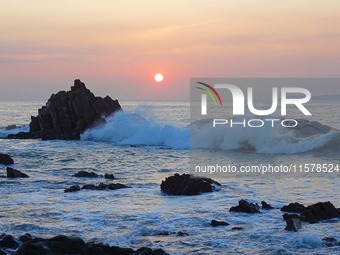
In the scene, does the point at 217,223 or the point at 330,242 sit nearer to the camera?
the point at 330,242

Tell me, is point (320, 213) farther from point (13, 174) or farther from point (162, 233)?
point (13, 174)

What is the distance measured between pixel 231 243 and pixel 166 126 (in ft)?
134

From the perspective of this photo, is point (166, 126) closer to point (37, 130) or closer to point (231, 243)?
point (37, 130)

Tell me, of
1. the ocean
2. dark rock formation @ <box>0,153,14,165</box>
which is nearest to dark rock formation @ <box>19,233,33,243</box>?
the ocean

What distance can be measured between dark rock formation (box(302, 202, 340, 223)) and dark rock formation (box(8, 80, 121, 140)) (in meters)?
41.1

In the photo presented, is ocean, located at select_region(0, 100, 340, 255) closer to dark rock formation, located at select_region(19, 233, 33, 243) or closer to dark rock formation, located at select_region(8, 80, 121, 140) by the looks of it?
dark rock formation, located at select_region(19, 233, 33, 243)

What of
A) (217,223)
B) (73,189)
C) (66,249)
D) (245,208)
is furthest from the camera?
(73,189)

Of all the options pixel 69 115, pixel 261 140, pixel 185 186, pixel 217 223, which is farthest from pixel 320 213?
pixel 69 115

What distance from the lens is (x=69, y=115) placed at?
60.3 meters

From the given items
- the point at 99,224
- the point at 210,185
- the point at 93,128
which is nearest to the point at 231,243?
the point at 99,224

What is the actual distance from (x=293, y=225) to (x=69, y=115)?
4600cm

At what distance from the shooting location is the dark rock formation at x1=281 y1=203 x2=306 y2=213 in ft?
61.9

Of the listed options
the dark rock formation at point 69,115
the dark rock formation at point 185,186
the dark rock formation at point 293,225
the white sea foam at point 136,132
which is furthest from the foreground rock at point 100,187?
the dark rock formation at point 69,115

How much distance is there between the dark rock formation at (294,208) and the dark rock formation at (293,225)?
81.6 inches
